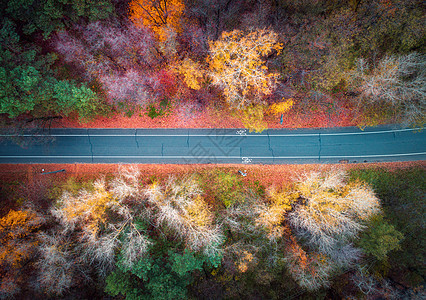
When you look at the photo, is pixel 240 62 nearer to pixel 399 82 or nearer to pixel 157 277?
pixel 399 82

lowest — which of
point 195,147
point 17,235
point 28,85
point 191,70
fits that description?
point 17,235

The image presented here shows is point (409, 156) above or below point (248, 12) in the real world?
below

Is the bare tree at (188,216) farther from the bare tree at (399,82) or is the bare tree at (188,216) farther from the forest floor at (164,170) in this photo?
the bare tree at (399,82)

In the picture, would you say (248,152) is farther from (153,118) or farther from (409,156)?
(409,156)

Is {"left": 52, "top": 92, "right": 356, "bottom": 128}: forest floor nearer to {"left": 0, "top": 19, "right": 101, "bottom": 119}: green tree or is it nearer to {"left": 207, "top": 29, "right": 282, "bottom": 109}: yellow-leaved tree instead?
{"left": 0, "top": 19, "right": 101, "bottom": 119}: green tree

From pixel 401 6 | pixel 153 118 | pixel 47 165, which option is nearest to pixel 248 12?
pixel 401 6

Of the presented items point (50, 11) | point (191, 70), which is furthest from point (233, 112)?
point (50, 11)
